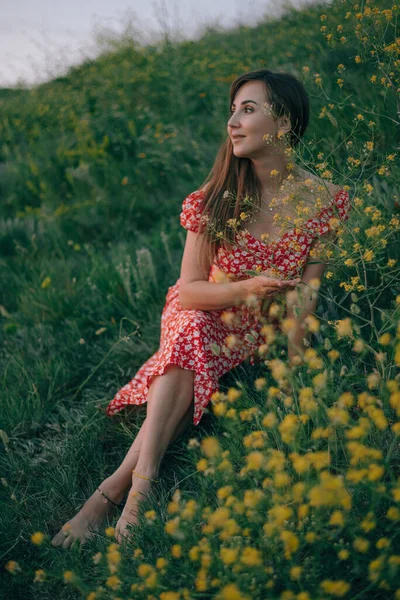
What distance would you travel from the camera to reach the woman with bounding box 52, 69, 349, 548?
2184 millimetres

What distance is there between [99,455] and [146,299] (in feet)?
3.65

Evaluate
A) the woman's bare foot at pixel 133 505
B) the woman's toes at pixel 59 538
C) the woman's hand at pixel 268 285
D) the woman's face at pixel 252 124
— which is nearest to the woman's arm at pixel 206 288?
the woman's hand at pixel 268 285

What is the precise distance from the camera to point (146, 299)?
3348mm

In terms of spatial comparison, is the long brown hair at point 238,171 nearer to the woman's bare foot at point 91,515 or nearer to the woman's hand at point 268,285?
the woman's hand at point 268,285

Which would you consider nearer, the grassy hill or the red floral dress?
the grassy hill

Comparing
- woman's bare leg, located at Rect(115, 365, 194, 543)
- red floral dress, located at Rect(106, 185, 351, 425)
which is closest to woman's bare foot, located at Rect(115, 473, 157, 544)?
woman's bare leg, located at Rect(115, 365, 194, 543)

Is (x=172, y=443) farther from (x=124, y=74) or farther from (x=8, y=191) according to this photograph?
(x=124, y=74)

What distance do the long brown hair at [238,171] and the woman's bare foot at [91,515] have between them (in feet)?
3.40

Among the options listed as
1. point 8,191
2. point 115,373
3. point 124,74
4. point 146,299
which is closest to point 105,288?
point 146,299

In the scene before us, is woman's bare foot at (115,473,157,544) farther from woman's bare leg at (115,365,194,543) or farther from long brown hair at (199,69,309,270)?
long brown hair at (199,69,309,270)

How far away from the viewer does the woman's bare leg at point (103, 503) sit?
2.10 m

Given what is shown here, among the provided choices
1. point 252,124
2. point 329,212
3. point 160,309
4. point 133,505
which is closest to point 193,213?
point 252,124

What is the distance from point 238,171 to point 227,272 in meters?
0.47

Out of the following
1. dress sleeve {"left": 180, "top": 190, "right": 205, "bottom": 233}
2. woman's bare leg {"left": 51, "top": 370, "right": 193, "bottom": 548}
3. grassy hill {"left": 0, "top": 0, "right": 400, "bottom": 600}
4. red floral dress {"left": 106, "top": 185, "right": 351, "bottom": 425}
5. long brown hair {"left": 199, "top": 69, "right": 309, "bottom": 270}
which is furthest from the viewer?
dress sleeve {"left": 180, "top": 190, "right": 205, "bottom": 233}
